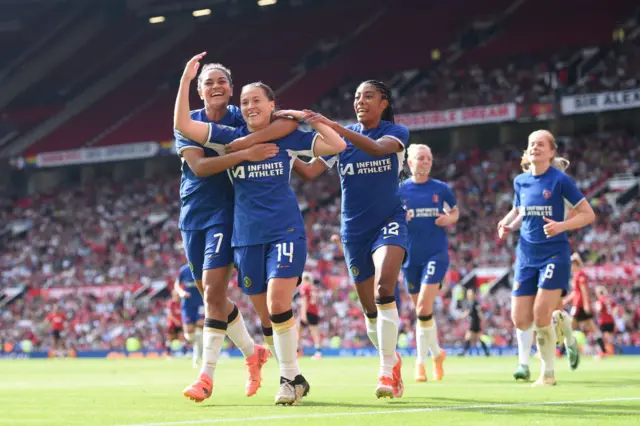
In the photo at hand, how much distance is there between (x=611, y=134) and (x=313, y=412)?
28.9m

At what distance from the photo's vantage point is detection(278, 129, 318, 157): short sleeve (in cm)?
878

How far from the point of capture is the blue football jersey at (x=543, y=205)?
11.4 meters

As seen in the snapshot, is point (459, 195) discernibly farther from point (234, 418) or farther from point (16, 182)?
point (234, 418)

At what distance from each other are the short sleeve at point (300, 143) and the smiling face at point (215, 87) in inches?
A: 28.9

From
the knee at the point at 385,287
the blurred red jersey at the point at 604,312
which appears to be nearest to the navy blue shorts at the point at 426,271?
the knee at the point at 385,287

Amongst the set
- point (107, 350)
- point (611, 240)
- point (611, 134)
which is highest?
point (611, 134)

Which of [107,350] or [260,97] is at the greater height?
[260,97]

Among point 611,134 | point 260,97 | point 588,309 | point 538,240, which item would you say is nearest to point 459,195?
point 611,134

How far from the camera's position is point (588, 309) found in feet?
74.3

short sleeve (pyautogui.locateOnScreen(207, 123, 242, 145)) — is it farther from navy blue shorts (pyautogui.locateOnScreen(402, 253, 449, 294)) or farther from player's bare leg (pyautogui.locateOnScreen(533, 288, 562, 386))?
navy blue shorts (pyautogui.locateOnScreen(402, 253, 449, 294))

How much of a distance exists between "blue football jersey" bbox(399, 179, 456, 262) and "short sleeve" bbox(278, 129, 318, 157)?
4.66m

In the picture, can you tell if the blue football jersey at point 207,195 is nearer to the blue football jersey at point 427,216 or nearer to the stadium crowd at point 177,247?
the blue football jersey at point 427,216

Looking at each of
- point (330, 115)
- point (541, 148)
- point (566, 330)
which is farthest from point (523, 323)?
point (330, 115)

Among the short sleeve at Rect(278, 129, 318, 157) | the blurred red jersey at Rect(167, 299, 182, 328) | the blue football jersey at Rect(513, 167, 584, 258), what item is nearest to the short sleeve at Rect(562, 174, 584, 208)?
the blue football jersey at Rect(513, 167, 584, 258)
